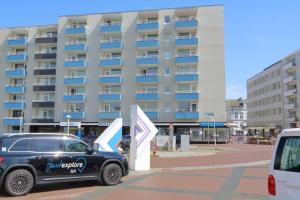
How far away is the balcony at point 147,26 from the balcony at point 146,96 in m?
9.69

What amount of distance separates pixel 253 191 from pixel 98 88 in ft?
165

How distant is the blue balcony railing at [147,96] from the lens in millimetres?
57812

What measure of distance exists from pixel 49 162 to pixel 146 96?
46741 mm

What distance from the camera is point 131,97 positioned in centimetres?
5934

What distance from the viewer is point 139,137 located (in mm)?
17781

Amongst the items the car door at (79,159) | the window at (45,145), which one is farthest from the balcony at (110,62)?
the window at (45,145)

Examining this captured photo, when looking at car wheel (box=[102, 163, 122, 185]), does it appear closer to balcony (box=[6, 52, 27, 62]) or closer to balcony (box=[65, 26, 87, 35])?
balcony (box=[65, 26, 87, 35])

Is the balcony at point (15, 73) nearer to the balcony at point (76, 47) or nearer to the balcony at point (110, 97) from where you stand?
the balcony at point (76, 47)

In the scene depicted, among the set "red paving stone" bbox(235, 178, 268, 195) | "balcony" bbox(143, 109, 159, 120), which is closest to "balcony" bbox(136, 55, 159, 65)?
"balcony" bbox(143, 109, 159, 120)

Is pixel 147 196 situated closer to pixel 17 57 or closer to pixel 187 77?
pixel 187 77

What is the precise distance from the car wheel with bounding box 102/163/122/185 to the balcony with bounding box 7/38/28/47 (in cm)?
5657

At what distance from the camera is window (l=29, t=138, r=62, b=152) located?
11.5 meters

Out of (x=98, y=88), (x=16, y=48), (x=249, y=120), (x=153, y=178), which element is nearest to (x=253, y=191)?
(x=153, y=178)

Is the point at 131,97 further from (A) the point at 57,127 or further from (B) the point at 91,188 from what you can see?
(B) the point at 91,188
